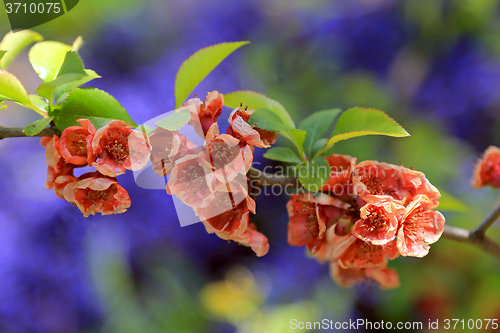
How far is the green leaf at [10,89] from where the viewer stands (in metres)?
0.36

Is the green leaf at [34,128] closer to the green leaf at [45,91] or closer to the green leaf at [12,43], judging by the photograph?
the green leaf at [45,91]

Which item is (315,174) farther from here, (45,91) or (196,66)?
(45,91)

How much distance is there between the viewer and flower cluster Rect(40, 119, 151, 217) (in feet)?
1.18

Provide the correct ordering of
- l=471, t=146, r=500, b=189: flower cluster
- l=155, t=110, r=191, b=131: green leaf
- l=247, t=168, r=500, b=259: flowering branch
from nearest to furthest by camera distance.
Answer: l=155, t=110, r=191, b=131: green leaf → l=247, t=168, r=500, b=259: flowering branch → l=471, t=146, r=500, b=189: flower cluster

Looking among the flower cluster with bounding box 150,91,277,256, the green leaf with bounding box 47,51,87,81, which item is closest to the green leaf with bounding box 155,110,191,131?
the flower cluster with bounding box 150,91,277,256

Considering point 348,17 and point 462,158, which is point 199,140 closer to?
point 462,158

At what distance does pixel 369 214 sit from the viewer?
393 millimetres

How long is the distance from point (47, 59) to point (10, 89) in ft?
0.32

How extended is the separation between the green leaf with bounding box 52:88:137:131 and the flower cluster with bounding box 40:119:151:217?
0.8 inches

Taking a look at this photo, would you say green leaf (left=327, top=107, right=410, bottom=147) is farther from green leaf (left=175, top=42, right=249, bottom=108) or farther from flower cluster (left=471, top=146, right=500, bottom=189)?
flower cluster (left=471, top=146, right=500, bottom=189)

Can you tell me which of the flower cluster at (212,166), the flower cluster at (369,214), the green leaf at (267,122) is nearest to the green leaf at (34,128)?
the flower cluster at (212,166)

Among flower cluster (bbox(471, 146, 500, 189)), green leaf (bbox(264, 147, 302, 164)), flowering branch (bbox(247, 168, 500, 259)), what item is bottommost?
flower cluster (bbox(471, 146, 500, 189))

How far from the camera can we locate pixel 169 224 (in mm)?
1452

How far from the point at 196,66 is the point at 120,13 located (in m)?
1.34
